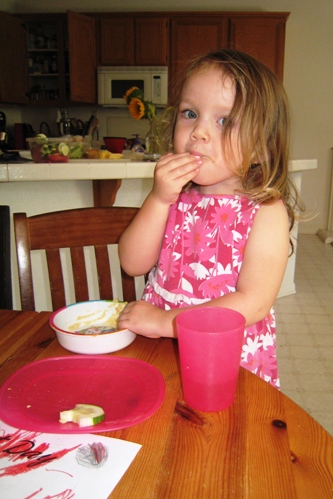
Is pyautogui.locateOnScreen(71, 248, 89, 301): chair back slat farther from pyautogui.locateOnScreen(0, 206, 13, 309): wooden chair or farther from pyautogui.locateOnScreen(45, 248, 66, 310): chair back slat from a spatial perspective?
pyautogui.locateOnScreen(0, 206, 13, 309): wooden chair

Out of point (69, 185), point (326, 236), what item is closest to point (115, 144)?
point (69, 185)

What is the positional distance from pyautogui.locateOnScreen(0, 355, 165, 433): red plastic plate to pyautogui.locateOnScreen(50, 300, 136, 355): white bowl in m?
0.02

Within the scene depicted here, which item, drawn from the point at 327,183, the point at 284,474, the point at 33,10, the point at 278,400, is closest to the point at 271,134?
the point at 278,400

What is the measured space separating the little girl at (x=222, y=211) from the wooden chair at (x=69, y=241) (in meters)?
0.16

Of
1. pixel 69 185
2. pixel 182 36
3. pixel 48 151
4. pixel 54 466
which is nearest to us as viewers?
pixel 54 466

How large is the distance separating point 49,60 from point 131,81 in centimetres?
106

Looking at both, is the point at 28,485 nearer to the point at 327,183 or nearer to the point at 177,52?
the point at 177,52

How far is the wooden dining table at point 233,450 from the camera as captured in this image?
0.39 metres

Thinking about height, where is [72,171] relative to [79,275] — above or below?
above

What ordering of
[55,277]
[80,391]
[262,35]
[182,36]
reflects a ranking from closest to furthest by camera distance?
1. [80,391]
2. [55,277]
3. [262,35]
4. [182,36]

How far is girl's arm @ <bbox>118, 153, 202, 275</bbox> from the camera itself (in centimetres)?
79

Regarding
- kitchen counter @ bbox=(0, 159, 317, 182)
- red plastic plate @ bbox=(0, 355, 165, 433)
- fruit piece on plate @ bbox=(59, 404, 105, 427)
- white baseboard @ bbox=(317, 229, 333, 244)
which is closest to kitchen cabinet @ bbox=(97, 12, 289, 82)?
white baseboard @ bbox=(317, 229, 333, 244)

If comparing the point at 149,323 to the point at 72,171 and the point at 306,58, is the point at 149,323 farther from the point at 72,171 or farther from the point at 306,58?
the point at 306,58

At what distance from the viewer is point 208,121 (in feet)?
2.63
